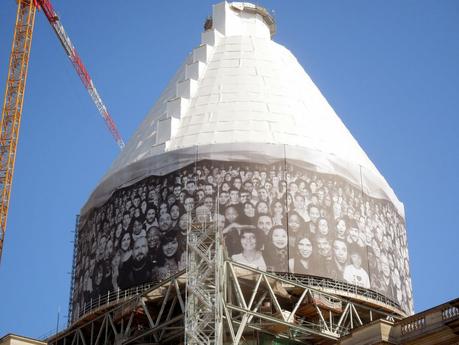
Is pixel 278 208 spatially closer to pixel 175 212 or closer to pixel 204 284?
pixel 175 212

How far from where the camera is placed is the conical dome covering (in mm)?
61312

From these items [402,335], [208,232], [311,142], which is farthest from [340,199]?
[402,335]

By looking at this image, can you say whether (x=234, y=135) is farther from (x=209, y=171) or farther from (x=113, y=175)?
(x=113, y=175)

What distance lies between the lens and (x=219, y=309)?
172 ft

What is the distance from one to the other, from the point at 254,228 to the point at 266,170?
383 centimetres

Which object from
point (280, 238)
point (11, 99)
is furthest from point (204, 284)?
point (11, 99)

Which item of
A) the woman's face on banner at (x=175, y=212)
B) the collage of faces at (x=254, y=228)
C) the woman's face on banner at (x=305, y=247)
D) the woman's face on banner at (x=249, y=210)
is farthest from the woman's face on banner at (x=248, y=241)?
the woman's face on banner at (x=175, y=212)

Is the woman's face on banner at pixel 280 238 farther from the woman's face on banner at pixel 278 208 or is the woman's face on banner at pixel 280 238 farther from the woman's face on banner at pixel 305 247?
the woman's face on banner at pixel 278 208

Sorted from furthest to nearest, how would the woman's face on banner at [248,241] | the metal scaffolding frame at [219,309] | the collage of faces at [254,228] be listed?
the collage of faces at [254,228]
the woman's face on banner at [248,241]
the metal scaffolding frame at [219,309]

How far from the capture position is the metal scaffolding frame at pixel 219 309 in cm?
5306

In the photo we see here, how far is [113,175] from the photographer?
66.5m

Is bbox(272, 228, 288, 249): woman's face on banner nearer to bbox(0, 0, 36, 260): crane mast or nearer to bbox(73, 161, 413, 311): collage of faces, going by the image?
bbox(73, 161, 413, 311): collage of faces

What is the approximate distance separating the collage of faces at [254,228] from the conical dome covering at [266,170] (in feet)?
0.26

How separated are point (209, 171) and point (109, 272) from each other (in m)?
7.82
